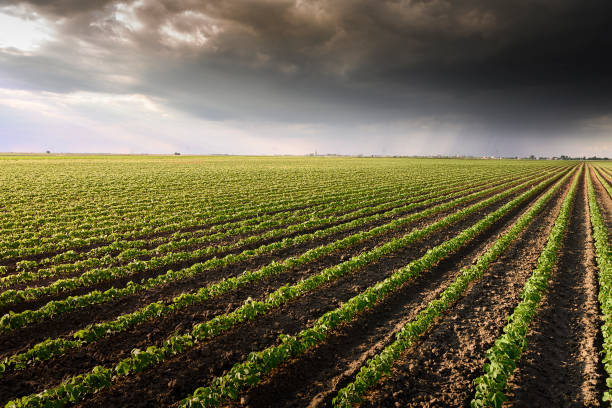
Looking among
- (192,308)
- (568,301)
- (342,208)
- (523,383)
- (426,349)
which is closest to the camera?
(523,383)

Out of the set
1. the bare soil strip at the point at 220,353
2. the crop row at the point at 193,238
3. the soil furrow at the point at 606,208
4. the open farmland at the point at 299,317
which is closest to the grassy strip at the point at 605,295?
the open farmland at the point at 299,317

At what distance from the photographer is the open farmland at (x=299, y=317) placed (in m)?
6.27

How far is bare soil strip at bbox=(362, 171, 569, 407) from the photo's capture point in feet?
20.3

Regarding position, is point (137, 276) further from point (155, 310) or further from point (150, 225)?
point (150, 225)

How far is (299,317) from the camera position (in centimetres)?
899

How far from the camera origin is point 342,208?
2472 cm

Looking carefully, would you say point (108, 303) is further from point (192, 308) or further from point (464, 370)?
point (464, 370)

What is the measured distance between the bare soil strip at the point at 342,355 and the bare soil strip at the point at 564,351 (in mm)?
2962

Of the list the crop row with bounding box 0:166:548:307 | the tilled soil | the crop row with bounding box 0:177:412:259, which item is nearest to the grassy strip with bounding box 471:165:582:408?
the tilled soil

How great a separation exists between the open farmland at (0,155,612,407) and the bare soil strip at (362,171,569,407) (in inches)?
1.8

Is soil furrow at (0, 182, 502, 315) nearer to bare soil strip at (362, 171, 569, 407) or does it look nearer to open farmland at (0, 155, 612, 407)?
open farmland at (0, 155, 612, 407)

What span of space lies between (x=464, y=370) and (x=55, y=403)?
29.5 feet

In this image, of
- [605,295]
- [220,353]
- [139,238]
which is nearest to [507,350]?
[605,295]

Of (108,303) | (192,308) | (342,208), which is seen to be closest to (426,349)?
(192,308)
